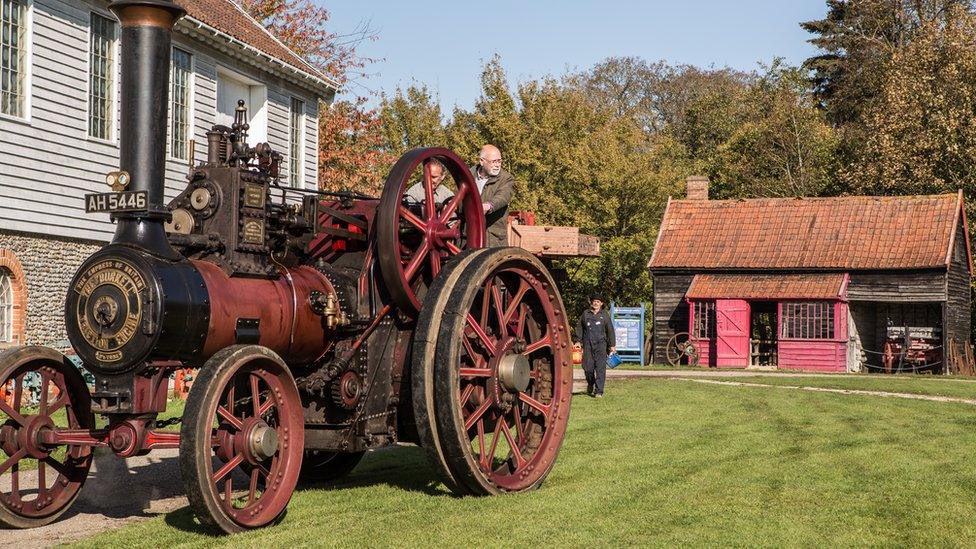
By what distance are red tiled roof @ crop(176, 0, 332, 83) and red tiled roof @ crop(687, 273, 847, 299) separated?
18.0 m

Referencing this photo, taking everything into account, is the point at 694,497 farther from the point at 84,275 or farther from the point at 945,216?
the point at 945,216

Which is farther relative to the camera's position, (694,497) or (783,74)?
(783,74)

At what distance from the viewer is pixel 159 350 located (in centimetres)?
686

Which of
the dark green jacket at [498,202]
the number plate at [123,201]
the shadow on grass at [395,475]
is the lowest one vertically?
the shadow on grass at [395,475]

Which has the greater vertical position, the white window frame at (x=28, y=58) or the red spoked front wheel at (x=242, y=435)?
the white window frame at (x=28, y=58)

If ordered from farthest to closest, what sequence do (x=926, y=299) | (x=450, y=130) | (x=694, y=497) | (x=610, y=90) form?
(x=610, y=90), (x=450, y=130), (x=926, y=299), (x=694, y=497)

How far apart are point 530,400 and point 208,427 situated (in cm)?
301

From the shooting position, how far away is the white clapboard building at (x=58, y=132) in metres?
17.1

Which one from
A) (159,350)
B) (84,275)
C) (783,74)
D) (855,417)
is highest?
(783,74)

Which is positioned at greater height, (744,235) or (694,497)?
Answer: (744,235)

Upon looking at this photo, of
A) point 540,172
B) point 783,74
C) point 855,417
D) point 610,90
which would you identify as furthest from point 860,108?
point 855,417

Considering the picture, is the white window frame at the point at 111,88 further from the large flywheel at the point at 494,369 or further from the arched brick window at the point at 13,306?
the large flywheel at the point at 494,369

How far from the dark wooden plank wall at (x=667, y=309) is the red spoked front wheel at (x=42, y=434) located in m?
33.9

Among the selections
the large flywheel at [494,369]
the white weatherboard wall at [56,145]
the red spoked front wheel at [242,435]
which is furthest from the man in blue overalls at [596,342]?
the red spoked front wheel at [242,435]
